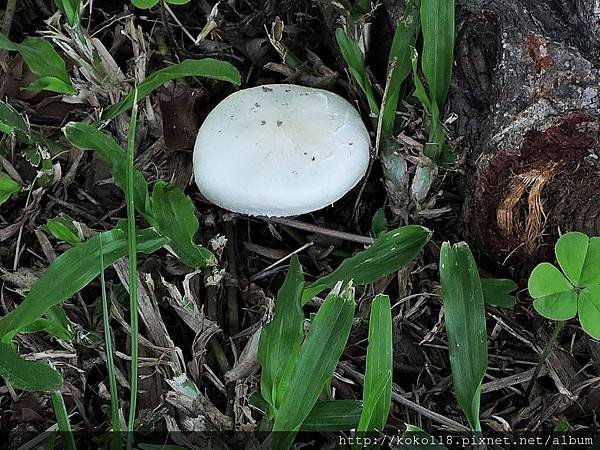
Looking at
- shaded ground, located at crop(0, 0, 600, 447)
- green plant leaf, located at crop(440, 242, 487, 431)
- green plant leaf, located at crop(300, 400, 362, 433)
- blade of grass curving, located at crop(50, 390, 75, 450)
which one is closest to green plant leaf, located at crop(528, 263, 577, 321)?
green plant leaf, located at crop(440, 242, 487, 431)

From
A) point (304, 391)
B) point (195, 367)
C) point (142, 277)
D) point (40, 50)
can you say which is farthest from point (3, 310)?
point (304, 391)

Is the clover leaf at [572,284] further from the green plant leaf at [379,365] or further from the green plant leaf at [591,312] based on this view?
the green plant leaf at [379,365]

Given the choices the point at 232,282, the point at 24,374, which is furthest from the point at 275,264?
the point at 24,374

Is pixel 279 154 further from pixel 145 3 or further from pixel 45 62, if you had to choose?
pixel 45 62

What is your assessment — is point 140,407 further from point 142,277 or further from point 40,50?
point 40,50

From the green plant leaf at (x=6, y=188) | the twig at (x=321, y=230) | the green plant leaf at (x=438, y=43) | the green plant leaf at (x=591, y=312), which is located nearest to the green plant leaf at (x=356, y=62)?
the green plant leaf at (x=438, y=43)

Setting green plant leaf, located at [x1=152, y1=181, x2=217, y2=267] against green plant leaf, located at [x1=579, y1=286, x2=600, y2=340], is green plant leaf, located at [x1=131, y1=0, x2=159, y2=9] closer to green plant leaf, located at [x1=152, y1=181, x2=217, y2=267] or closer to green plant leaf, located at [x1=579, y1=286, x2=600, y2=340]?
green plant leaf, located at [x1=152, y1=181, x2=217, y2=267]

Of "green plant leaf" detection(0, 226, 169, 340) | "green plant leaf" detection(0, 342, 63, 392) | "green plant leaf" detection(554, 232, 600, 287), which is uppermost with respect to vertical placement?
"green plant leaf" detection(554, 232, 600, 287)
